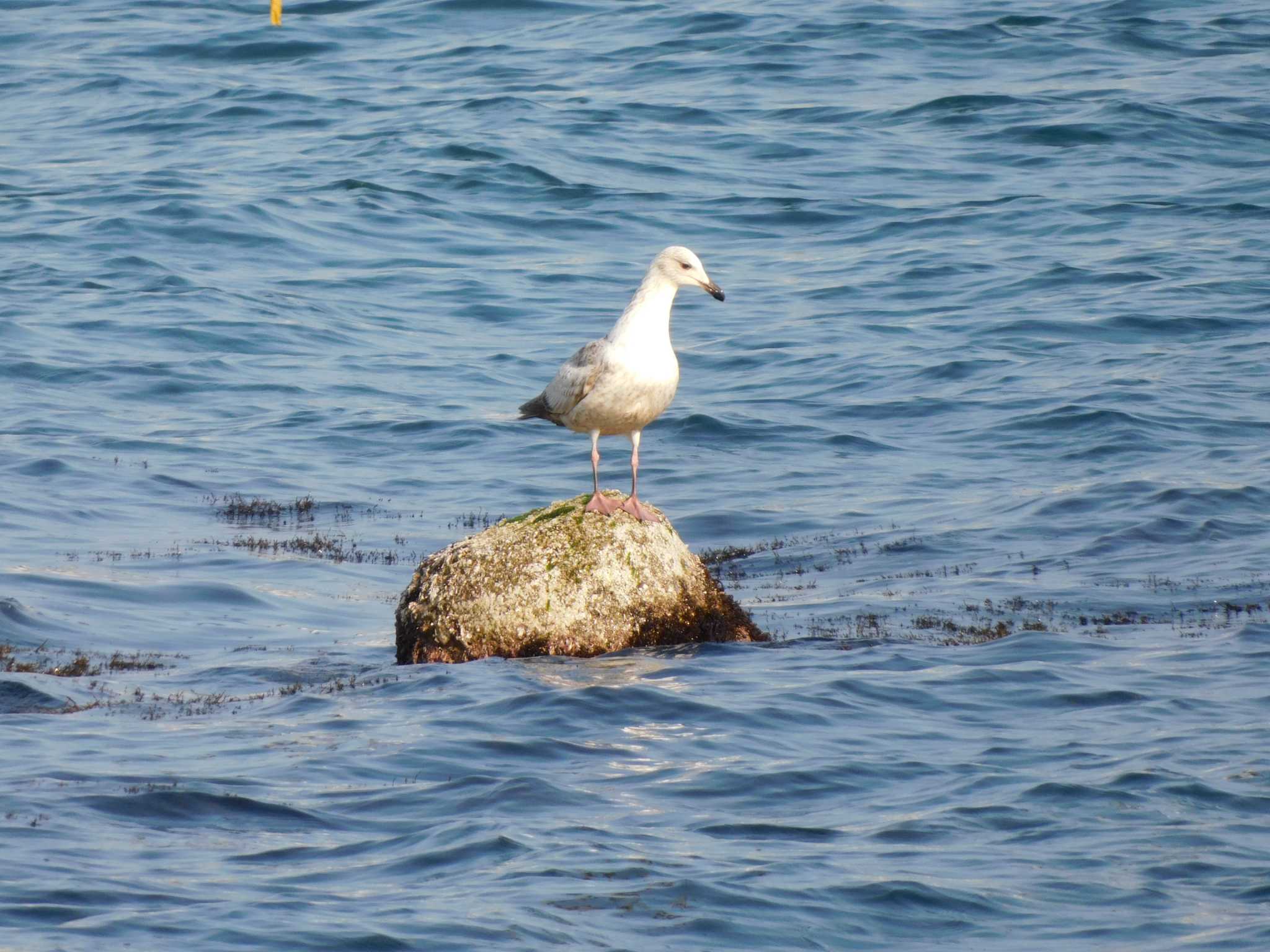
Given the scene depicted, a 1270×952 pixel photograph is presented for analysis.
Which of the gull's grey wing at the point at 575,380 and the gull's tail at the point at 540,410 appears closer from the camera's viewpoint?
the gull's grey wing at the point at 575,380

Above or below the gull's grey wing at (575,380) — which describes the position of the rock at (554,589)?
below

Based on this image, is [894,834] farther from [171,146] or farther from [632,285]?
[171,146]

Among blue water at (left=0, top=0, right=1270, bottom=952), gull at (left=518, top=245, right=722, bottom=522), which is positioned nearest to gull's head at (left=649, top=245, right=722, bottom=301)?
gull at (left=518, top=245, right=722, bottom=522)

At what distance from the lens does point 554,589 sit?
1152cm

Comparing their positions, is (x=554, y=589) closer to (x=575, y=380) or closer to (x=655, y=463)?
(x=575, y=380)

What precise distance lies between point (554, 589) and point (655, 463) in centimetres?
923

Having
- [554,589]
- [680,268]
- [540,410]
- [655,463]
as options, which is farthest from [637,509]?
[655,463]

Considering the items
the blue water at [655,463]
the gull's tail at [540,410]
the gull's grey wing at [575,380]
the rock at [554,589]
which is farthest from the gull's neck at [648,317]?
the blue water at [655,463]

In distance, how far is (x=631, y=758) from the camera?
10016mm

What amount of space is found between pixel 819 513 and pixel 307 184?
1798 cm

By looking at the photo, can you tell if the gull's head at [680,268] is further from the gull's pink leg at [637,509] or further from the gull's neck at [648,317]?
the gull's pink leg at [637,509]

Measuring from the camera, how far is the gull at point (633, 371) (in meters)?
11.4

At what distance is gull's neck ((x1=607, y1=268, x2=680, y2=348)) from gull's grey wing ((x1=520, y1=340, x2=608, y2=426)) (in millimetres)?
157

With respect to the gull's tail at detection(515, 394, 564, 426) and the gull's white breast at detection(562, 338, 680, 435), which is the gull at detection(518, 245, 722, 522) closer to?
the gull's white breast at detection(562, 338, 680, 435)
